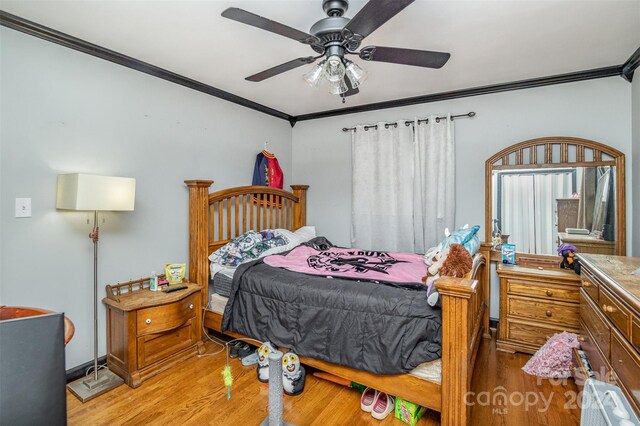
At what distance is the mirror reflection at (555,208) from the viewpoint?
8.89ft

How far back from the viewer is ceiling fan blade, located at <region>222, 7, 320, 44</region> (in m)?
1.39

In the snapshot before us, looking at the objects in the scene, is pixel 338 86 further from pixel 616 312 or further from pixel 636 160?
pixel 636 160

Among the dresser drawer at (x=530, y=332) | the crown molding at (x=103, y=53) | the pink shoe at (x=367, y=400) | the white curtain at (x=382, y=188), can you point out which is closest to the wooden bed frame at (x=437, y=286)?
the pink shoe at (x=367, y=400)

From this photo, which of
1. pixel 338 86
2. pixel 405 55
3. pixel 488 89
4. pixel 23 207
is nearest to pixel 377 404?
pixel 338 86

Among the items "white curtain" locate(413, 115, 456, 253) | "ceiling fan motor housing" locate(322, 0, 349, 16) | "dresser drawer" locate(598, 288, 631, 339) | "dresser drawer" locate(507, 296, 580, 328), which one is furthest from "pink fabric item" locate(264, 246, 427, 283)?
"ceiling fan motor housing" locate(322, 0, 349, 16)

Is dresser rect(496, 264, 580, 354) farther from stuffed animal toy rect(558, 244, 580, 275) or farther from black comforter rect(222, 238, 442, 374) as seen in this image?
black comforter rect(222, 238, 442, 374)

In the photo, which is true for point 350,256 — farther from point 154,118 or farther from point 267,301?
point 154,118

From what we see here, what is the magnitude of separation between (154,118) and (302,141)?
201cm

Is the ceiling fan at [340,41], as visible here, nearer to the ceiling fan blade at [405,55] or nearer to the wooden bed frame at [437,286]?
the ceiling fan blade at [405,55]

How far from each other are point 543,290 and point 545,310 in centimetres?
16

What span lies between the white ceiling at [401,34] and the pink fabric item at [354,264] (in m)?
1.68

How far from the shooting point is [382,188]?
143 inches

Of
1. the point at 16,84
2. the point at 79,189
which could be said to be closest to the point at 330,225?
the point at 79,189

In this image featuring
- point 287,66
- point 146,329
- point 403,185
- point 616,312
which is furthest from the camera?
point 403,185
